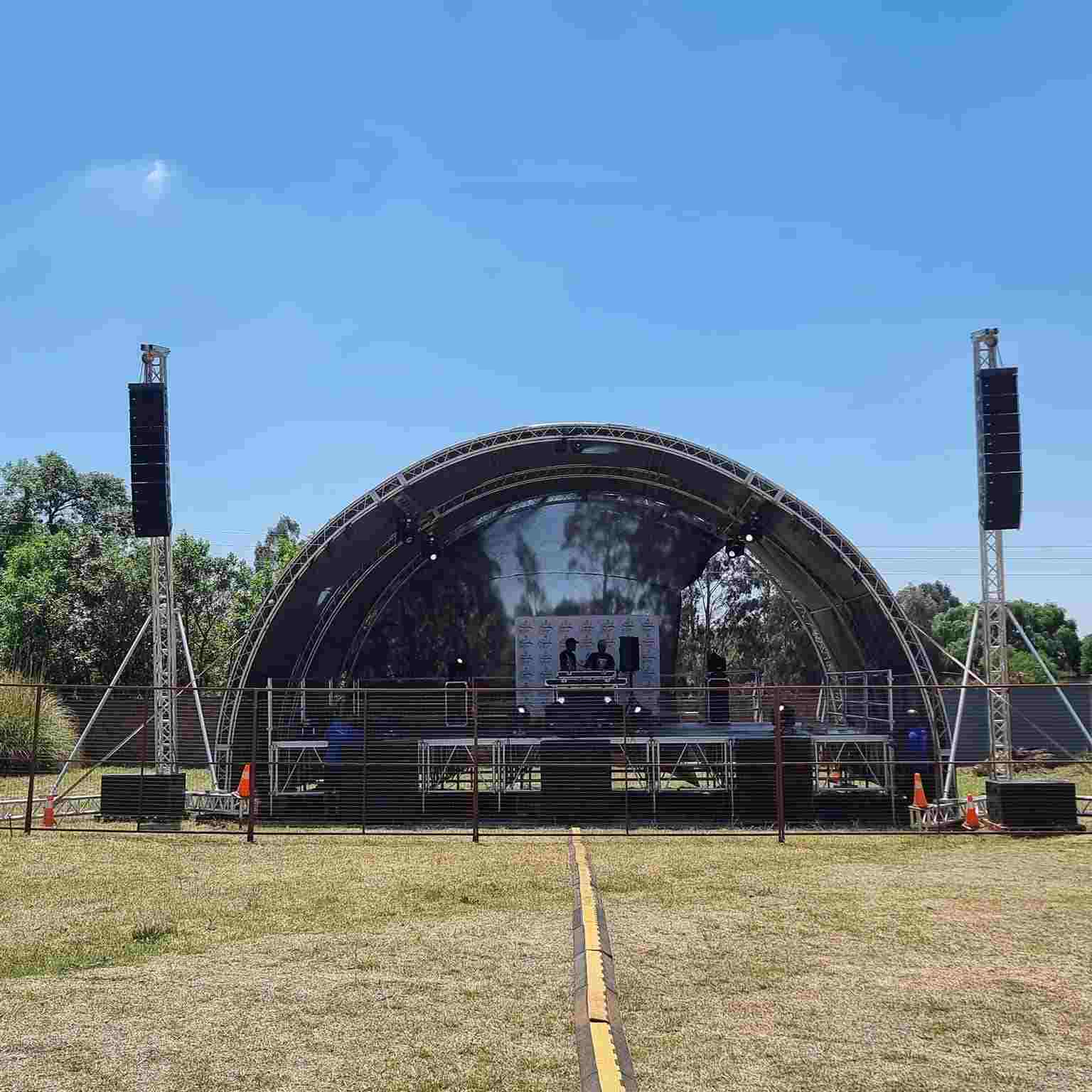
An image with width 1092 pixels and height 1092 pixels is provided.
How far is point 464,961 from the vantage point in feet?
27.1

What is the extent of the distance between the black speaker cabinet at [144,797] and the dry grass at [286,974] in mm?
3831

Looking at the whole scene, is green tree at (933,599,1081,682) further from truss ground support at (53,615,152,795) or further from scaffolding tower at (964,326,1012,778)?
truss ground support at (53,615,152,795)

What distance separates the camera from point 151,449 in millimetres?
19031

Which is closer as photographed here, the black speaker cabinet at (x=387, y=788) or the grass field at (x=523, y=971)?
the grass field at (x=523, y=971)

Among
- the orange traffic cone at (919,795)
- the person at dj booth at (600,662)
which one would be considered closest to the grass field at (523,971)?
the orange traffic cone at (919,795)

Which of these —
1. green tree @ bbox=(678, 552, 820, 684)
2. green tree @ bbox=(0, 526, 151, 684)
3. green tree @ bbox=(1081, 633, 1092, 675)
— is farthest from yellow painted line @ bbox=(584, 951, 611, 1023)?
green tree @ bbox=(1081, 633, 1092, 675)

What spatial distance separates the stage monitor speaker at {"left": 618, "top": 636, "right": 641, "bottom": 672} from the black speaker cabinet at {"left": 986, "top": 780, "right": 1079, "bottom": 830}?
6.92m

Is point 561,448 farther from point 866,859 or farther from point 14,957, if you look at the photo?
point 14,957

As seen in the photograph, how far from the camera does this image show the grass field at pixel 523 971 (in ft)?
19.4

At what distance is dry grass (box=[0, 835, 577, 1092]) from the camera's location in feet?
19.4

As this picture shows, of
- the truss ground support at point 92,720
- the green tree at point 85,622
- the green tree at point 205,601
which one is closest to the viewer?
the truss ground support at point 92,720

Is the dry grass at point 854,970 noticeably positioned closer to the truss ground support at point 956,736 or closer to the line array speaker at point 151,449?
the truss ground support at point 956,736

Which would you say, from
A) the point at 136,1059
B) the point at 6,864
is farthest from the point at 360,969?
the point at 6,864

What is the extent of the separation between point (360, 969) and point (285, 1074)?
7.41ft
